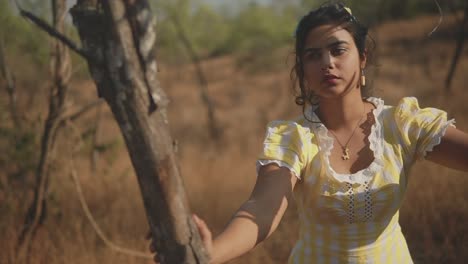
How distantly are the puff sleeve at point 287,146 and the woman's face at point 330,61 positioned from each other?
0.16 m

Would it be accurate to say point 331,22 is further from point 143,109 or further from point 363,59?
point 143,109

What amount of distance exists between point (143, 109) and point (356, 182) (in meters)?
0.81

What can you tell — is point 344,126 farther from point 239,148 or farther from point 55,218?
point 239,148

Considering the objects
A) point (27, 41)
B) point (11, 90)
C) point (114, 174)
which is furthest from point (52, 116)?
point (27, 41)

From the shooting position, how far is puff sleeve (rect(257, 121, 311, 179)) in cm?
137

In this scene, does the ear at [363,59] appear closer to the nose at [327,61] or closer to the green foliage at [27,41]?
the nose at [327,61]

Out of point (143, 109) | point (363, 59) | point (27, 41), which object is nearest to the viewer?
point (143, 109)

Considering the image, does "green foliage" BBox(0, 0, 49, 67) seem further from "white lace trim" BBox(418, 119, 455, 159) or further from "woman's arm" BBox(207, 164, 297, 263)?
"white lace trim" BBox(418, 119, 455, 159)

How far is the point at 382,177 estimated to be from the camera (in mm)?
1445

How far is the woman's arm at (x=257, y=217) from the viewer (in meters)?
1.07

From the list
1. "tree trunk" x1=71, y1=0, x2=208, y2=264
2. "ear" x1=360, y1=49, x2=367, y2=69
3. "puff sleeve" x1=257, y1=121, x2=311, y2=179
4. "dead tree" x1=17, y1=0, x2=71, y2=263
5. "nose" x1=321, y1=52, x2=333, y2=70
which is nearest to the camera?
"tree trunk" x1=71, y1=0, x2=208, y2=264

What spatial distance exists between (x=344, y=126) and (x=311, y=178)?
0.87 ft

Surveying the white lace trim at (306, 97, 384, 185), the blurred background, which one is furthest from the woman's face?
the blurred background

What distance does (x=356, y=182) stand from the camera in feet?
4.69
